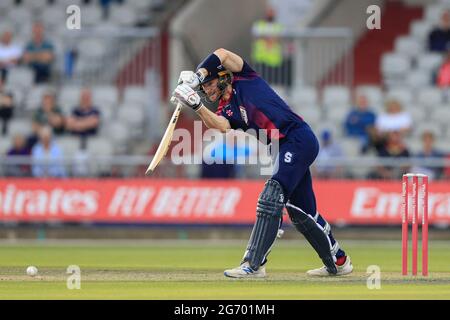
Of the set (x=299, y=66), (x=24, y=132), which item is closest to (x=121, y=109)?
(x=24, y=132)

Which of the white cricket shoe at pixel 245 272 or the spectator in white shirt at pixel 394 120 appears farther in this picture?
the spectator in white shirt at pixel 394 120

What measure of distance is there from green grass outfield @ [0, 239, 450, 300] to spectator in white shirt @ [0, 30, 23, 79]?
18.6ft

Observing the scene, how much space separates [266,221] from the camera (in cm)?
1243

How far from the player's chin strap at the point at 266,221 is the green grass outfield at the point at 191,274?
289mm

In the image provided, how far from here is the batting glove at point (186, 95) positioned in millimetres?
12328

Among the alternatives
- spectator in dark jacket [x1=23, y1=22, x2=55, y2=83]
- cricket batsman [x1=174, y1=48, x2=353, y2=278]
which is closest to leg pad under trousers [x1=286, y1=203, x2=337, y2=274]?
cricket batsman [x1=174, y1=48, x2=353, y2=278]

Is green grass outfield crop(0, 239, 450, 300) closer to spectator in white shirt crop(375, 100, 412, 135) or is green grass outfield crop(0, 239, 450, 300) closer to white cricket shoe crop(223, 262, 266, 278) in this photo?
white cricket shoe crop(223, 262, 266, 278)

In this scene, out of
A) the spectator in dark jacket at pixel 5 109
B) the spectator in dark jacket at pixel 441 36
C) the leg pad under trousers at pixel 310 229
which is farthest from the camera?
the spectator in dark jacket at pixel 441 36

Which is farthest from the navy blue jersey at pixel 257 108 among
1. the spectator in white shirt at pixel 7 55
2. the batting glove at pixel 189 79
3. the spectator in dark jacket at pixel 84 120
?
the spectator in white shirt at pixel 7 55

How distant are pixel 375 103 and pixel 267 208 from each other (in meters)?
11.7

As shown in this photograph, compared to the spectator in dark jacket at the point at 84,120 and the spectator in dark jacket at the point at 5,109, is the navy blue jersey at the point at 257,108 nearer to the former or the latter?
the spectator in dark jacket at the point at 84,120

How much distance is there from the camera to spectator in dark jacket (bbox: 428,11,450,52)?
80.2 feet

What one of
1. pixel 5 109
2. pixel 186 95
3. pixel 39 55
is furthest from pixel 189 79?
pixel 39 55

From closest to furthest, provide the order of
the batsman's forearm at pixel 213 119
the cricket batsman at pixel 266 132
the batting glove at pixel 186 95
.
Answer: the batting glove at pixel 186 95 → the cricket batsman at pixel 266 132 → the batsman's forearm at pixel 213 119
